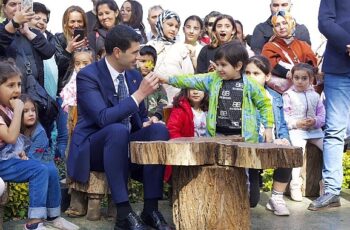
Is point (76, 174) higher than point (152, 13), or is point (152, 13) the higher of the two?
point (152, 13)

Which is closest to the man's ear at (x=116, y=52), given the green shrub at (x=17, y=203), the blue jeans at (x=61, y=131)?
the green shrub at (x=17, y=203)

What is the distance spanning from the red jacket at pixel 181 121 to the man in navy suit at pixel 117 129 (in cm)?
64

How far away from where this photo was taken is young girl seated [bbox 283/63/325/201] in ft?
19.9

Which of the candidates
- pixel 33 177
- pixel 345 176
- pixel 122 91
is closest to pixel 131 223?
pixel 33 177

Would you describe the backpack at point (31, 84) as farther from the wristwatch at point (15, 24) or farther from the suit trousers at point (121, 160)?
the suit trousers at point (121, 160)

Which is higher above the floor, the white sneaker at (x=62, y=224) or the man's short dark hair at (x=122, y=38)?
the man's short dark hair at (x=122, y=38)

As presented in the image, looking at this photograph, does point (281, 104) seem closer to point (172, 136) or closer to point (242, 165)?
point (172, 136)

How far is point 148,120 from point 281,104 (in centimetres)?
157

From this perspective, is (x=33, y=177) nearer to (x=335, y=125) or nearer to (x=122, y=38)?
(x=122, y=38)

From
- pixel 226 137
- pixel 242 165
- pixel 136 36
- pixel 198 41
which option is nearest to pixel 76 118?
pixel 136 36

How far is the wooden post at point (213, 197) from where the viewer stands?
14.6 ft

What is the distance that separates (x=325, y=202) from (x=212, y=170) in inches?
62.9

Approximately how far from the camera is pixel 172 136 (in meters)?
5.69

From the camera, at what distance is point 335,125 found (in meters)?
5.51
